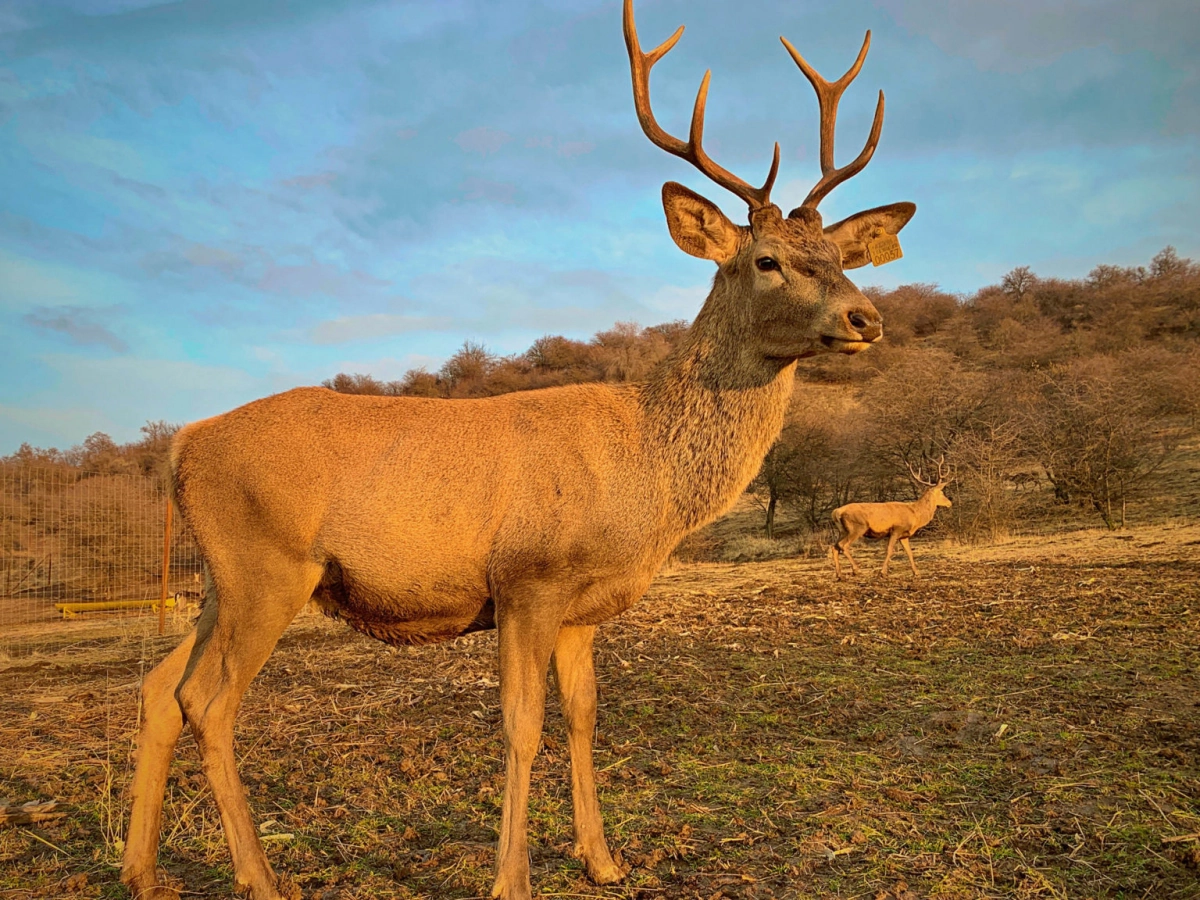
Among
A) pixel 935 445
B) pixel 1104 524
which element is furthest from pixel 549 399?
pixel 935 445

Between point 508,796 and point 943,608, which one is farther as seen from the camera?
point 943,608

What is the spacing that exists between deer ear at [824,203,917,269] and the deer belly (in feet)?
10.8

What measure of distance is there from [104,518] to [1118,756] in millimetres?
20651

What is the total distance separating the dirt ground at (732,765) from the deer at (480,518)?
24.1 inches

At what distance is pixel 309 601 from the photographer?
4.50 metres

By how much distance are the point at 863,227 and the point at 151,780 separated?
5.37 m

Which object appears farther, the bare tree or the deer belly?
the bare tree

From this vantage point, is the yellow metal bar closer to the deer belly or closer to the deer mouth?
the deer belly

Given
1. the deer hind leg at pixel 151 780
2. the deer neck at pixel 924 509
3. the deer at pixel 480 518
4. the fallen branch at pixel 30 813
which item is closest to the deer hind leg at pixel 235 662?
the deer at pixel 480 518

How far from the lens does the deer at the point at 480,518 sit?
13.3ft

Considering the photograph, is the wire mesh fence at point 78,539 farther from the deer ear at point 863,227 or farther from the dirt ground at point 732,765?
the deer ear at point 863,227

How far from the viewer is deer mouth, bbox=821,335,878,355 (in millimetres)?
4250

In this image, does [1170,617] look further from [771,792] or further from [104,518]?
[104,518]

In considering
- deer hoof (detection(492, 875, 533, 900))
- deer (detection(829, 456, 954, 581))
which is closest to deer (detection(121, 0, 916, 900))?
deer hoof (detection(492, 875, 533, 900))
